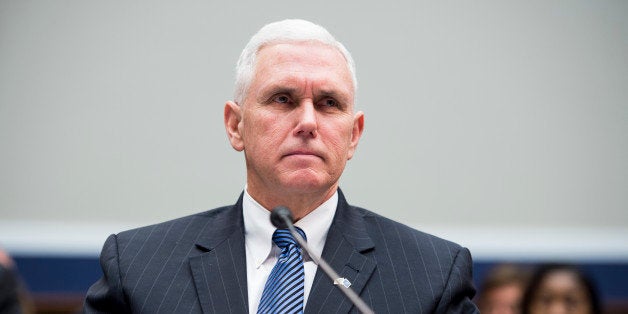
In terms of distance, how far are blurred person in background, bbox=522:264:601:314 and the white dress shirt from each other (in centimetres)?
158

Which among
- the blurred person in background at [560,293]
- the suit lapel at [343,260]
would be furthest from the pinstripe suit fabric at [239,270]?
the blurred person in background at [560,293]

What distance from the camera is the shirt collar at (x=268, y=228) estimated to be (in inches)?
85.4

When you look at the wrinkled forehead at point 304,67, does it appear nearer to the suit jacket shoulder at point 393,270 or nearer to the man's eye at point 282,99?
the man's eye at point 282,99

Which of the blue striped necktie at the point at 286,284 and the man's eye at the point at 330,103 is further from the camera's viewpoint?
the man's eye at the point at 330,103

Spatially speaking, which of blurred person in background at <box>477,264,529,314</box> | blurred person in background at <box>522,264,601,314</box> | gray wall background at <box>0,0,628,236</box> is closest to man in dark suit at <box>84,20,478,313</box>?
blurred person in background at <box>522,264,601,314</box>

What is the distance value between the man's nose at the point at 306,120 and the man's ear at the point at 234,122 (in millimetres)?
240

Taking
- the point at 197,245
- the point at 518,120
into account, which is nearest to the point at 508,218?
the point at 518,120

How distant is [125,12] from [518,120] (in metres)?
2.28

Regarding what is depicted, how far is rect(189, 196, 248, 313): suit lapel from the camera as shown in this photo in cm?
203

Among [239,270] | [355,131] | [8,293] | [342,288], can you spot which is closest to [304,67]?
[355,131]

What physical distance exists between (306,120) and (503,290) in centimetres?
210

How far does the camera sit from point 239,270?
211cm

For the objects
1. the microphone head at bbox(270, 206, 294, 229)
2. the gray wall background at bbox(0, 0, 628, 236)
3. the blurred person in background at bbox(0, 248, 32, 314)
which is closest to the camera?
the microphone head at bbox(270, 206, 294, 229)

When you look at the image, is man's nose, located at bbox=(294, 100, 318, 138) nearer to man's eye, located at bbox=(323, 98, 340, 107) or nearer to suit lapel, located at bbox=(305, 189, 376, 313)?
man's eye, located at bbox=(323, 98, 340, 107)
